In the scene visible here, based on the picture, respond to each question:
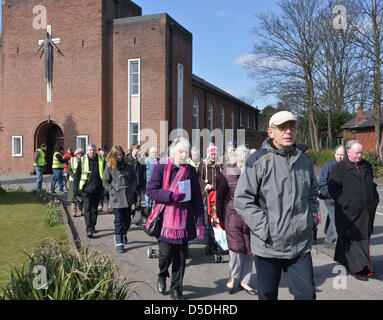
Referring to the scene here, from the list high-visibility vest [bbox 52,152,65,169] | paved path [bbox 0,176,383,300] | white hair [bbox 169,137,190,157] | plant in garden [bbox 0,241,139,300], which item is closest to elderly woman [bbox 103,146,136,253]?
paved path [bbox 0,176,383,300]

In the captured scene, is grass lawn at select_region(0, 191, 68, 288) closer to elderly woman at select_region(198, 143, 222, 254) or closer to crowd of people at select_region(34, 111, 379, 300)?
crowd of people at select_region(34, 111, 379, 300)

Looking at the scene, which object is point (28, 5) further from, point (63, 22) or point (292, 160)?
point (292, 160)

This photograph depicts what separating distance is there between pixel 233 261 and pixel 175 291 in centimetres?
87

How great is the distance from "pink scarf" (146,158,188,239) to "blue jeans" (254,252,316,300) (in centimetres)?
149

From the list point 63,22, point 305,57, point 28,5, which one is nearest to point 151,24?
point 63,22

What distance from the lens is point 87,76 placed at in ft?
71.7

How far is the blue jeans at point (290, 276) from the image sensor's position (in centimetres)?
299

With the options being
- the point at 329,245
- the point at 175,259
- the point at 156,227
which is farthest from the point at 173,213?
the point at 329,245

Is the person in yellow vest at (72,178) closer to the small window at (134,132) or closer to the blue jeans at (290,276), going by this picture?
the blue jeans at (290,276)

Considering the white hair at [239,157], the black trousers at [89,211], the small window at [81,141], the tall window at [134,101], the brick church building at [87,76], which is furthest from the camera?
the small window at [81,141]

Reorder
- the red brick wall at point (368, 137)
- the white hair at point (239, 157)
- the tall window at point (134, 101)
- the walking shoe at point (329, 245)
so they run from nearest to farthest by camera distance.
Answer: the white hair at point (239, 157) → the walking shoe at point (329, 245) → the tall window at point (134, 101) → the red brick wall at point (368, 137)

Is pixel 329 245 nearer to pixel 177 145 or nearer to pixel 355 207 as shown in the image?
pixel 355 207

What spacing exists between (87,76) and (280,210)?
68.5ft

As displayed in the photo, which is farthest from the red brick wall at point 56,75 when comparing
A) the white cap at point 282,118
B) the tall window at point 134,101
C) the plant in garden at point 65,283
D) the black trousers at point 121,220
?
the white cap at point 282,118
